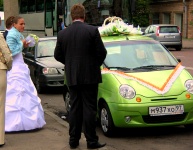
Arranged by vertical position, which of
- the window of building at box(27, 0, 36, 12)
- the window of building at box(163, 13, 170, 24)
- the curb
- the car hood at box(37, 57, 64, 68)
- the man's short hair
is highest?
the window of building at box(27, 0, 36, 12)

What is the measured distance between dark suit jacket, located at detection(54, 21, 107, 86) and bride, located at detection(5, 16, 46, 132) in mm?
1551

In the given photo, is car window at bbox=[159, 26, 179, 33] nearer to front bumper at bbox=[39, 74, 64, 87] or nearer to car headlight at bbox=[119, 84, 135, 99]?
front bumper at bbox=[39, 74, 64, 87]

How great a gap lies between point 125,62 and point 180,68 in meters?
0.92

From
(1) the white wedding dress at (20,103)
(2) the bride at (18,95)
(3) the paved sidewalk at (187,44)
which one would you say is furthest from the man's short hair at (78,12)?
(3) the paved sidewalk at (187,44)

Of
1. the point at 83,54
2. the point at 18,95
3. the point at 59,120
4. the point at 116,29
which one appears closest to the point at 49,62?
the point at 116,29

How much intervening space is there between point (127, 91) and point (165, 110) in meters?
0.63

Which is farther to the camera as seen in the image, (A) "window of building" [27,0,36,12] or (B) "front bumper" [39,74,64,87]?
(A) "window of building" [27,0,36,12]

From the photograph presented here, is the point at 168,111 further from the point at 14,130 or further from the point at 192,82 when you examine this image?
the point at 14,130

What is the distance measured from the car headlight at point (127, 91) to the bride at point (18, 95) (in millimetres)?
1477

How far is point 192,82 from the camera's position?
24.2ft

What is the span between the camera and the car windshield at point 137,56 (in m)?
7.87

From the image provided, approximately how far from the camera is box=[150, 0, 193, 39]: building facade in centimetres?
4372

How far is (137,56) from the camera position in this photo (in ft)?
26.5

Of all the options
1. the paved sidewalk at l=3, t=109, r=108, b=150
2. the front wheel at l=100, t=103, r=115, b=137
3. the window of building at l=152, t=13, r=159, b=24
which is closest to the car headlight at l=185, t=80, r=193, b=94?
Result: the front wheel at l=100, t=103, r=115, b=137
